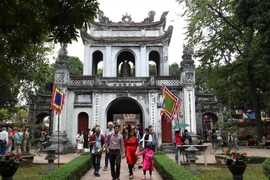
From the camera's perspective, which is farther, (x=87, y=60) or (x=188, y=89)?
(x=87, y=60)

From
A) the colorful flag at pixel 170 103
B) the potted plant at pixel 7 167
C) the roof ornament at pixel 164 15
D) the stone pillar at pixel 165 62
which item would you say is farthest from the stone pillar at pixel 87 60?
the potted plant at pixel 7 167

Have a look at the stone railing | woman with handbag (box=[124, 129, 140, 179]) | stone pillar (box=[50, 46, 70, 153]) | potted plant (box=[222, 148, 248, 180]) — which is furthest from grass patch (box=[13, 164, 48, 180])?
the stone railing

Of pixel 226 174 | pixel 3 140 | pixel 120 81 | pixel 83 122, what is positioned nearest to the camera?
pixel 226 174

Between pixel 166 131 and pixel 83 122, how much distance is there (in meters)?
5.63

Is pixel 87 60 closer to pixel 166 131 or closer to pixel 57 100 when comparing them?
pixel 166 131

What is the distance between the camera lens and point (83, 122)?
16703 millimetres

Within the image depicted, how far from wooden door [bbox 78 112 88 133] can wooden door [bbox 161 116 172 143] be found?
16.9 ft

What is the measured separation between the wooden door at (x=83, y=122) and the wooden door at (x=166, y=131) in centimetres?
515

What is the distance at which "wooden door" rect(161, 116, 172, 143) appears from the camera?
16.3 meters

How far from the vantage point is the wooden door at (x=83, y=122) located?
1662 centimetres

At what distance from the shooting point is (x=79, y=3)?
5254 mm

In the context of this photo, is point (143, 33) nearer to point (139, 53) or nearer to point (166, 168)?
point (139, 53)

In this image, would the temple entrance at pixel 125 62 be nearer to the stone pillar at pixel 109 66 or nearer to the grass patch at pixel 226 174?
the stone pillar at pixel 109 66

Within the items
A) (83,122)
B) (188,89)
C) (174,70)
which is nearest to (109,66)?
(83,122)
